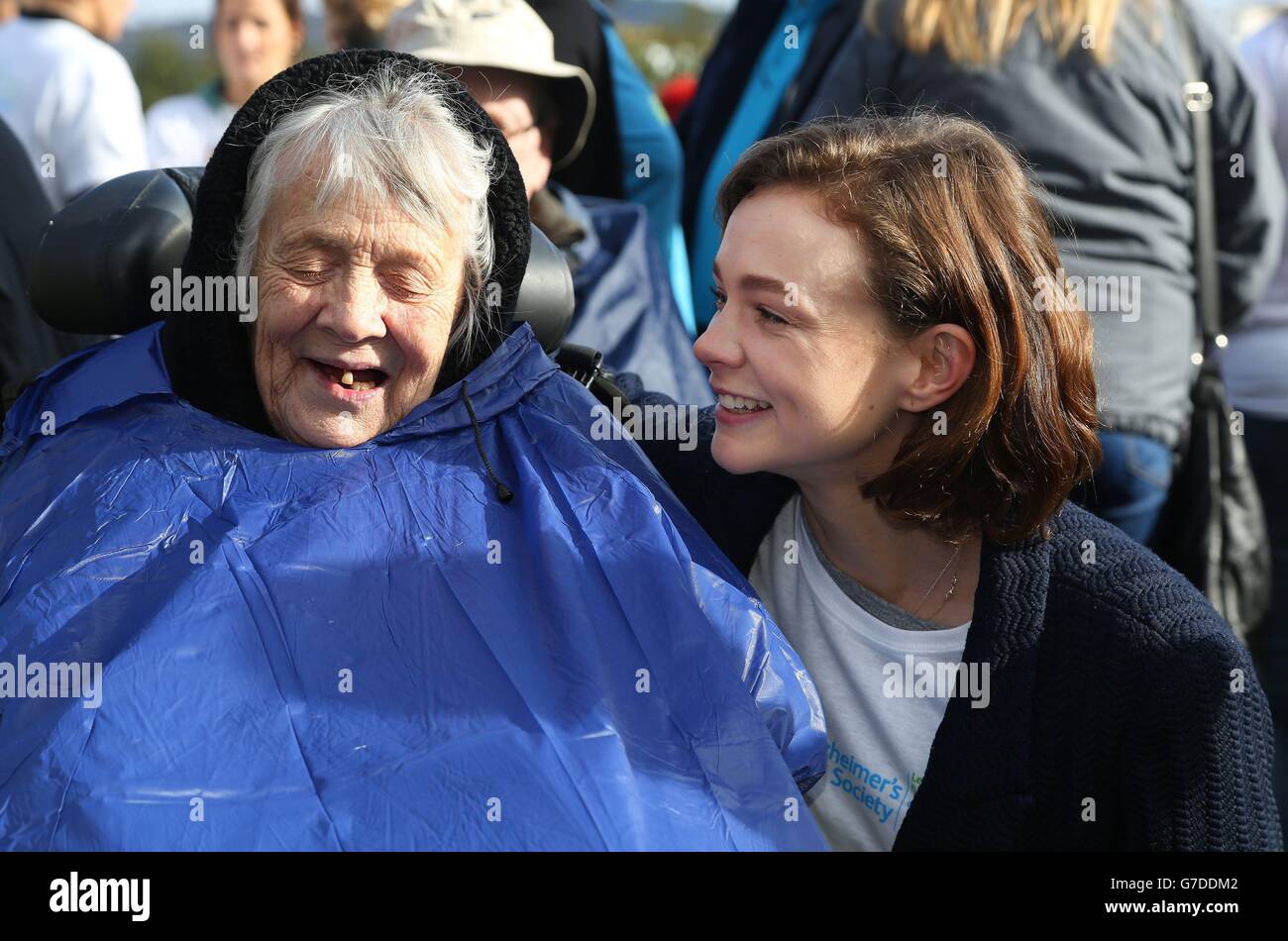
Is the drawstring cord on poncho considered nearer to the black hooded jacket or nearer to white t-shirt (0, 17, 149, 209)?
the black hooded jacket

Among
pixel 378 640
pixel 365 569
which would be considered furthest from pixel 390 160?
pixel 378 640

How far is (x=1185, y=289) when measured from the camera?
3445mm

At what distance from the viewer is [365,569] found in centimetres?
221

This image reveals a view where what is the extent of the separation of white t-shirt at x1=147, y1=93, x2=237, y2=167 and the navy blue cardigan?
3969 millimetres

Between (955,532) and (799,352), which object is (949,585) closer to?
(955,532)

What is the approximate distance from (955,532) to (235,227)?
1.25 m

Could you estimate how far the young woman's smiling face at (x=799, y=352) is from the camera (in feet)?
7.43

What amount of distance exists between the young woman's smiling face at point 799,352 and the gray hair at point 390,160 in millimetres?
434

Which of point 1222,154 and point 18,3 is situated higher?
point 18,3

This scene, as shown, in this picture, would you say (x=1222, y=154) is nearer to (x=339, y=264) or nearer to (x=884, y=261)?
(x=884, y=261)
